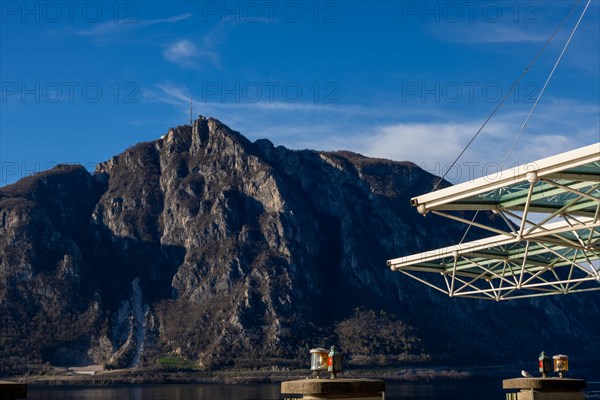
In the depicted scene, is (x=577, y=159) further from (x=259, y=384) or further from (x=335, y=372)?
(x=259, y=384)

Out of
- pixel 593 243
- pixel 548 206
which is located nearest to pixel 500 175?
pixel 548 206

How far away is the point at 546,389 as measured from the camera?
2338 centimetres

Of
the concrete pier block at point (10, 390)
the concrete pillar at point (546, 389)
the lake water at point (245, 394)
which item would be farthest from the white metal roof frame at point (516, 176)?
the lake water at point (245, 394)

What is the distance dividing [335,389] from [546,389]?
1020 centimetres

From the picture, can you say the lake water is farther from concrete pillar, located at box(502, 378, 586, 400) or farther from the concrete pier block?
the concrete pier block

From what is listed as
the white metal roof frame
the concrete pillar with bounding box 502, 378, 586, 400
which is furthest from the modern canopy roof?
the concrete pillar with bounding box 502, 378, 586, 400

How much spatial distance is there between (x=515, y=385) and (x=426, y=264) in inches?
355

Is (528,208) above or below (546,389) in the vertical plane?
Answer: above

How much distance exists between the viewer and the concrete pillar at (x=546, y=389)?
2323 centimetres

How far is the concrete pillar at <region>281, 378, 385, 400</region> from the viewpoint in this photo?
15.3 meters

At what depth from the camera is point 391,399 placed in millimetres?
110688

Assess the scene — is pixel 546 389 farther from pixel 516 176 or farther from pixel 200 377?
pixel 200 377

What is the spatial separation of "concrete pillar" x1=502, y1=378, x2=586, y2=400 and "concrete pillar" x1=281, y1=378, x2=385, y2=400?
846 cm

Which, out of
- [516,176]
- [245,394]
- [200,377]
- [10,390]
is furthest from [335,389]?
[200,377]
